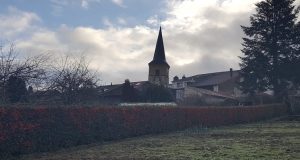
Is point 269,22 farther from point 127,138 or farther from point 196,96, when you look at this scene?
point 127,138

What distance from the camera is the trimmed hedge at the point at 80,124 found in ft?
51.2

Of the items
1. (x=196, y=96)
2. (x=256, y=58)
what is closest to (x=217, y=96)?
(x=196, y=96)

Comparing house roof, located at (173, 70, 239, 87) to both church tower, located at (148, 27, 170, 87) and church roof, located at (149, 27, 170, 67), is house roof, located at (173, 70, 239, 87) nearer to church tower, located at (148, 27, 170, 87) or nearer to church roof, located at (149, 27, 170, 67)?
church tower, located at (148, 27, 170, 87)

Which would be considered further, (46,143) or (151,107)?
(151,107)

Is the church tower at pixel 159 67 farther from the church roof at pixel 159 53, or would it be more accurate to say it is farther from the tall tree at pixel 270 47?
the tall tree at pixel 270 47

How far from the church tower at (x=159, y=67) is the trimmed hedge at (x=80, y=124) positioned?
1927 inches

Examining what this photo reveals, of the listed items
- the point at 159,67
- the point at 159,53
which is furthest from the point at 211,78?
the point at 159,53

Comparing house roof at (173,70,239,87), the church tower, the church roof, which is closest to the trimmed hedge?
house roof at (173,70,239,87)

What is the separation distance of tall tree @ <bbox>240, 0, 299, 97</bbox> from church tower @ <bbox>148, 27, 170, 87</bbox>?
32.3 metres

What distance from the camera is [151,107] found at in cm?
2648

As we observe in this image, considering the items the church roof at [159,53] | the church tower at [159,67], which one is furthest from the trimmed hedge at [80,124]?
the church roof at [159,53]

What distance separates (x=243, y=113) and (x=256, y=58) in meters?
12.5

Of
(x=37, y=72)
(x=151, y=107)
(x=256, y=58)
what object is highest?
(x=256, y=58)

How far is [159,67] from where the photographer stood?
82.7 m
